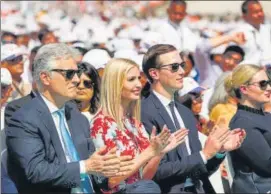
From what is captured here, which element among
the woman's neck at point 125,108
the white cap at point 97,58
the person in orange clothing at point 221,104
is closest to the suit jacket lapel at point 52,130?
the woman's neck at point 125,108

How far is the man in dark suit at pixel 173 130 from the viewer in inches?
272

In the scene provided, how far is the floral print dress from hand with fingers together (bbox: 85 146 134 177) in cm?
38

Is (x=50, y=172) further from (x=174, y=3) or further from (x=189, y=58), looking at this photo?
(x=174, y=3)

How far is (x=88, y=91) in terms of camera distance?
24.6 feet

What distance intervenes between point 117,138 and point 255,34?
17.9ft

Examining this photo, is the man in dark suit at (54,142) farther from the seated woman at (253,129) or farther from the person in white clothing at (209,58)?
the person in white clothing at (209,58)

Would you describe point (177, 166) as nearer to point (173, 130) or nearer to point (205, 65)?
point (173, 130)

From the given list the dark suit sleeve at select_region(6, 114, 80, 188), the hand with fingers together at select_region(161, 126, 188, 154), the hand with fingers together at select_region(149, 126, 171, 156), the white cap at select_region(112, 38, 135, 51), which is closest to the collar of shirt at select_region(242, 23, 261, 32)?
the white cap at select_region(112, 38, 135, 51)

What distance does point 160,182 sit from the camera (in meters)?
7.08

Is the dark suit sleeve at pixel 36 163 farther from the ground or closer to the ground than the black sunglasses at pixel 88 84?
closer to the ground

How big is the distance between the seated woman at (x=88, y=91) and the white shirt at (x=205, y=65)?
3.90 meters

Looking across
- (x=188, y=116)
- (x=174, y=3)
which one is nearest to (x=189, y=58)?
(x=174, y=3)

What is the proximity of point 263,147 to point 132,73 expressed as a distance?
1.02 metres

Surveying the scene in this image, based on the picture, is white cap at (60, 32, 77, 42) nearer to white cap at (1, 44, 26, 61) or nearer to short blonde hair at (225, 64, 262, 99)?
white cap at (1, 44, 26, 61)
